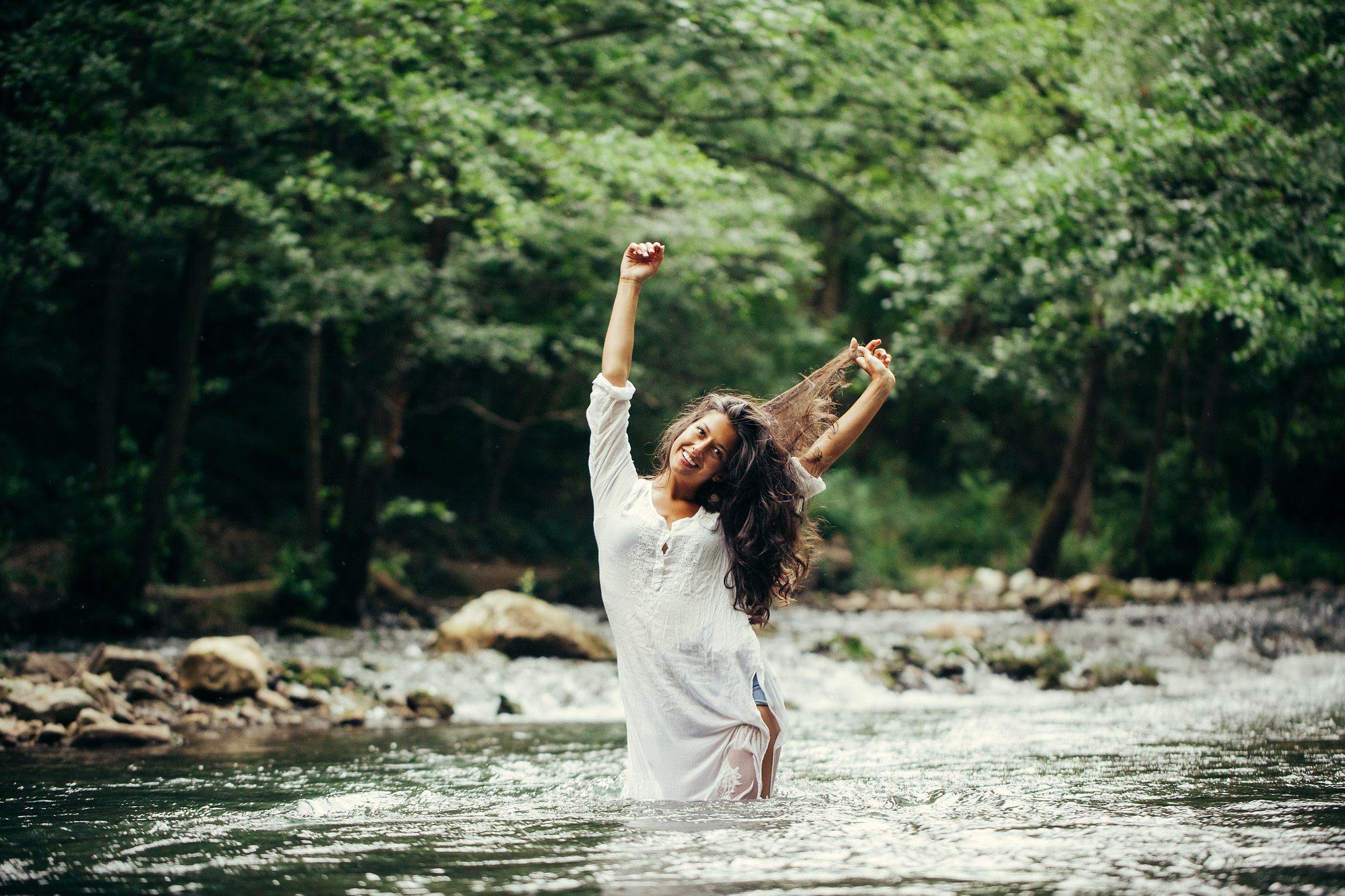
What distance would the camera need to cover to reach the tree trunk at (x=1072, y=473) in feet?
64.2

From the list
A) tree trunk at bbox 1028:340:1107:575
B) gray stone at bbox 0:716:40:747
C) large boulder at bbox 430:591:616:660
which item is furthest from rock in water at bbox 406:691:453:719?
tree trunk at bbox 1028:340:1107:575

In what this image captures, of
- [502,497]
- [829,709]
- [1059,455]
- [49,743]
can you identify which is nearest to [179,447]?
[49,743]

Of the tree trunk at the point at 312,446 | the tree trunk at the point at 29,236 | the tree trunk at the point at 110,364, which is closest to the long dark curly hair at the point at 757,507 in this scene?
the tree trunk at the point at 29,236

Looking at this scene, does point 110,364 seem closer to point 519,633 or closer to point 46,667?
point 519,633

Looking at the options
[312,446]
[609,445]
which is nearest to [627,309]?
[609,445]

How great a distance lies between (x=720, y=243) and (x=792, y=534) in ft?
40.5

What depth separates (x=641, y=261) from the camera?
4.41m

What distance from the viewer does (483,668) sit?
11211 millimetres

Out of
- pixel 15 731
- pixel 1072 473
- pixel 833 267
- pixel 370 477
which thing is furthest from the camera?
pixel 833 267

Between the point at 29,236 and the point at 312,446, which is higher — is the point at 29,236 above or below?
above

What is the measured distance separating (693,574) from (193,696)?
233 inches

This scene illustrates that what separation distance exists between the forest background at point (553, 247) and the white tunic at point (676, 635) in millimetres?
7560

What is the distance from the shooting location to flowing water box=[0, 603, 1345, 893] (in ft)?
11.4

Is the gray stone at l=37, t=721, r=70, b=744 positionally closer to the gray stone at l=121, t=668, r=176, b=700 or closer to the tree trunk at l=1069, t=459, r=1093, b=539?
the gray stone at l=121, t=668, r=176, b=700
